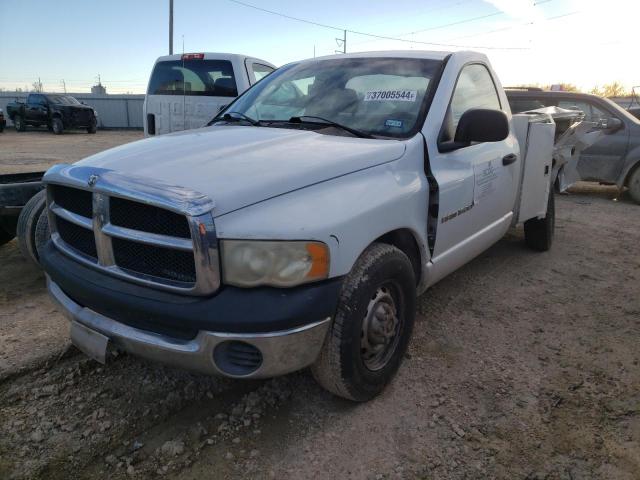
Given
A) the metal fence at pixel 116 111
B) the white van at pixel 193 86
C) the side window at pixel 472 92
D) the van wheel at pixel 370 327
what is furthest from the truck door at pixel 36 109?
the van wheel at pixel 370 327

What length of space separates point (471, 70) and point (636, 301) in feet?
7.47

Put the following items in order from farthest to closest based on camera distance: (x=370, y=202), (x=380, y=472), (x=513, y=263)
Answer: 1. (x=513, y=263)
2. (x=370, y=202)
3. (x=380, y=472)

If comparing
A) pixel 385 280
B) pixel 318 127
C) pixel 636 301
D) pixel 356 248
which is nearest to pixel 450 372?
pixel 385 280

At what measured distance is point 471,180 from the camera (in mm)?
3174

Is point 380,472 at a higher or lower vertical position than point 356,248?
lower

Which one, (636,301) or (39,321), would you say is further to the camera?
(636,301)

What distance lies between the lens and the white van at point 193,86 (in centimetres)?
700

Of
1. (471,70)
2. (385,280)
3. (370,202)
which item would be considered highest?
(471,70)

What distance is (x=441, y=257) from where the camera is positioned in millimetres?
3004

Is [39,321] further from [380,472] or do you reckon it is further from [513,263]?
[513,263]

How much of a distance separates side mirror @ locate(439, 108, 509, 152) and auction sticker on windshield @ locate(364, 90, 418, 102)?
13.2 inches

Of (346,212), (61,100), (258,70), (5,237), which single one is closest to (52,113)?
(61,100)

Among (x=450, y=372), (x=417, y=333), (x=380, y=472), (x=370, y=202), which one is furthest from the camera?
(x=417, y=333)

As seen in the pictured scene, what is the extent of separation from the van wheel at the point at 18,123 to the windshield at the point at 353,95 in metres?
24.6
